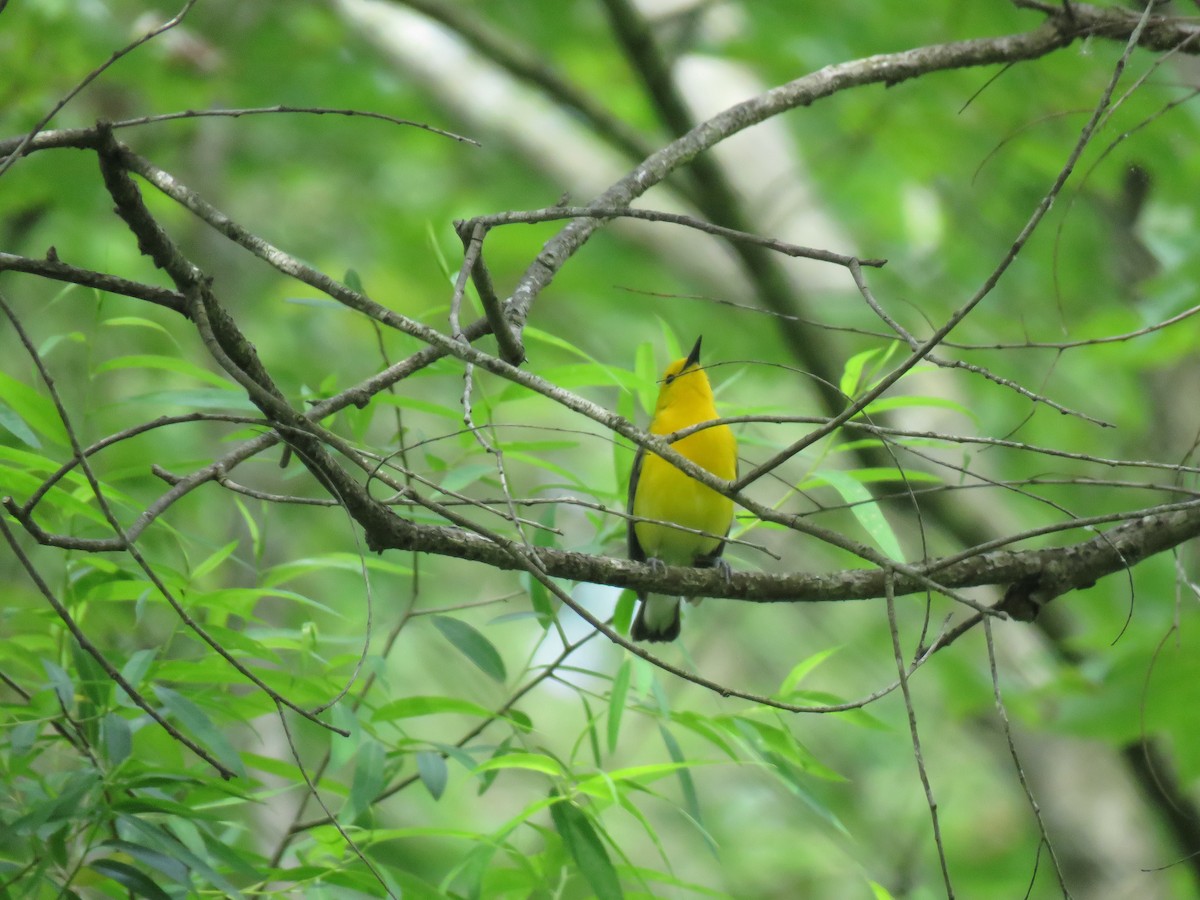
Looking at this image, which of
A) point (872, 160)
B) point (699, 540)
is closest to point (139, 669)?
point (699, 540)

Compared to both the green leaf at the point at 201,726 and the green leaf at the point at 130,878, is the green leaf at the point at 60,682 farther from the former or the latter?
the green leaf at the point at 130,878

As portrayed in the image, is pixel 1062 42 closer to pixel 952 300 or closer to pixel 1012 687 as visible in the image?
pixel 1012 687

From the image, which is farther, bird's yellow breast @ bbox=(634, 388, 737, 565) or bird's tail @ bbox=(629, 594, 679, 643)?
bird's tail @ bbox=(629, 594, 679, 643)

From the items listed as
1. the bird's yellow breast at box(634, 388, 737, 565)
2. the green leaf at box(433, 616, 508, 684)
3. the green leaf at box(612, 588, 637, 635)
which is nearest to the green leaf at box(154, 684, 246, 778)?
the green leaf at box(433, 616, 508, 684)

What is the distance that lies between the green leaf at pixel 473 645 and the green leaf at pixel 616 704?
0.33 metres

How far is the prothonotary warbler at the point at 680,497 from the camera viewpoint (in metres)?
5.56

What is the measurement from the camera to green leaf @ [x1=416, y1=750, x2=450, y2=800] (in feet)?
9.20

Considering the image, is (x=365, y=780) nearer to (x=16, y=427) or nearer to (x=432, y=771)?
(x=432, y=771)

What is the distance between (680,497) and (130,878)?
3519 millimetres

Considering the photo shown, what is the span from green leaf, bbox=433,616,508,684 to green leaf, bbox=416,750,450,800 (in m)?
0.32

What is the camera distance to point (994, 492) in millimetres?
7059

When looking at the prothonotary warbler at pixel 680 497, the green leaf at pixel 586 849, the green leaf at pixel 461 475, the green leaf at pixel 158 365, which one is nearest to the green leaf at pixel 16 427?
the green leaf at pixel 158 365

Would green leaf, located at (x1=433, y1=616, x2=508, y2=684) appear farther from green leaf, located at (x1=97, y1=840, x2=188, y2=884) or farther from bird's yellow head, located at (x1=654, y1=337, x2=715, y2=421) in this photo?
bird's yellow head, located at (x1=654, y1=337, x2=715, y2=421)

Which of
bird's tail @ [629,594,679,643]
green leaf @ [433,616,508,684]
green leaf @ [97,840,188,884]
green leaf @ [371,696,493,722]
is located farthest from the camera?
bird's tail @ [629,594,679,643]
